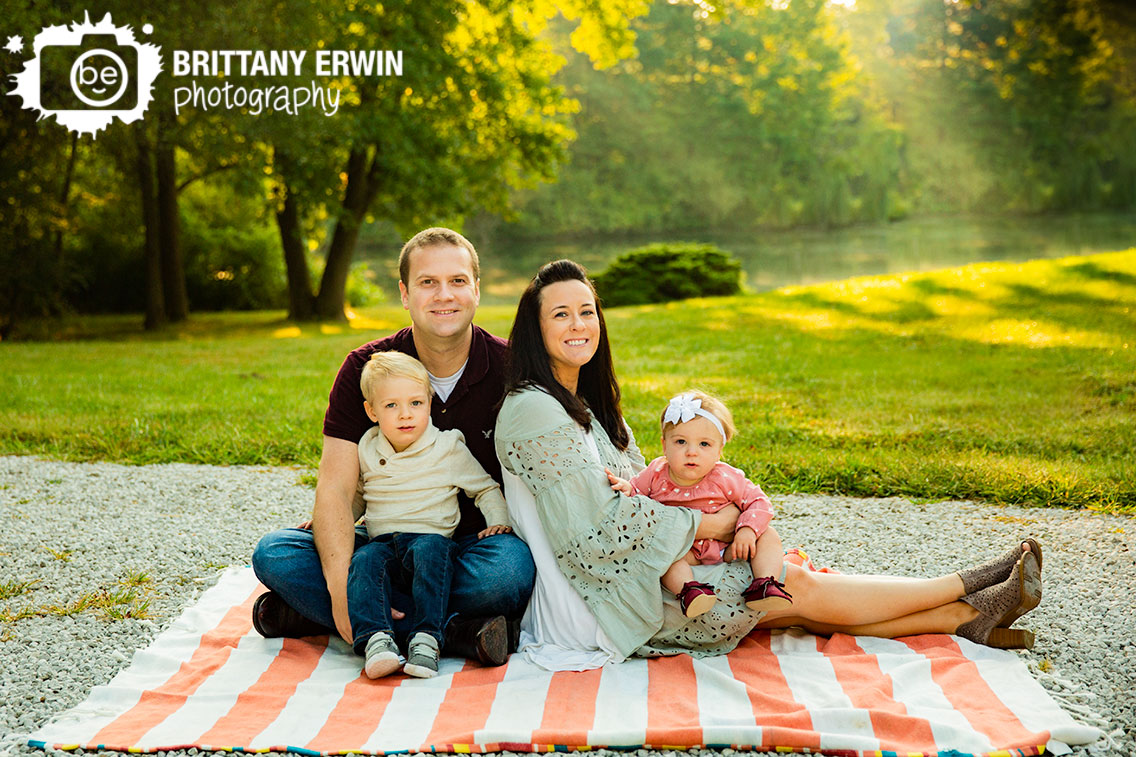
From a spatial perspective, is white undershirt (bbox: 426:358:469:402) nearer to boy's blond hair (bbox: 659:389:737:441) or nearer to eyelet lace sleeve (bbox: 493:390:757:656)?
eyelet lace sleeve (bbox: 493:390:757:656)

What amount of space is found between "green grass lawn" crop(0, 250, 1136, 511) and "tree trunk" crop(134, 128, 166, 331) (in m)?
1.70

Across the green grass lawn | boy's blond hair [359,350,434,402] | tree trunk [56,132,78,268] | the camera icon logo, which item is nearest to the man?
boy's blond hair [359,350,434,402]

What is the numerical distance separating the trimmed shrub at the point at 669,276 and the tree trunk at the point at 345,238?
5157 millimetres

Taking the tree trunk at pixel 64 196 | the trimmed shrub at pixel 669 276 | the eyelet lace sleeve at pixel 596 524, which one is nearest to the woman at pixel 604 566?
the eyelet lace sleeve at pixel 596 524

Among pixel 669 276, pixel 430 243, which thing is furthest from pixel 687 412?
pixel 669 276

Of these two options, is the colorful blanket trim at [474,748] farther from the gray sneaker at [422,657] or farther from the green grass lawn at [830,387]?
the green grass lawn at [830,387]

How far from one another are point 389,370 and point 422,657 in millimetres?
974

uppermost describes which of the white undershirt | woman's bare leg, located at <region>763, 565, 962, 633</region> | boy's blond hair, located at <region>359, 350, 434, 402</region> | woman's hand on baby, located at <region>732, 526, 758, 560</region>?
boy's blond hair, located at <region>359, 350, 434, 402</region>

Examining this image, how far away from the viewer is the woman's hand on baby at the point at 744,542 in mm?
3197

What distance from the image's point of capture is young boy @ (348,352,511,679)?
3268mm

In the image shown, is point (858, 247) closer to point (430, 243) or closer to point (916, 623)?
point (916, 623)

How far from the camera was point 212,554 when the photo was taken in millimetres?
4703

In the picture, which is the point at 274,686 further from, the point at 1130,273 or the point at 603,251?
the point at 603,251

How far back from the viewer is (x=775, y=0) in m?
45.4
